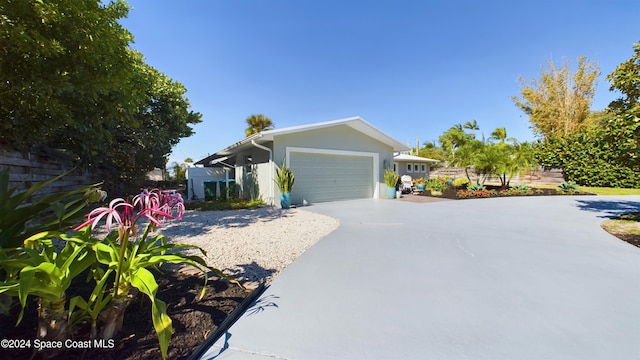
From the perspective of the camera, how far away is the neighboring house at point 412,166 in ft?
67.5

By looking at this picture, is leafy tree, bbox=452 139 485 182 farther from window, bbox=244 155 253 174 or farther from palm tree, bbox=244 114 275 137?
palm tree, bbox=244 114 275 137

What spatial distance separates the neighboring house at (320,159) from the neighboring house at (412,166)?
783cm

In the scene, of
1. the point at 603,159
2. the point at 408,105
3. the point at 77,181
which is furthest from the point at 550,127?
the point at 77,181

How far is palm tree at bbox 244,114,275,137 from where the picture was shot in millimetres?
18703

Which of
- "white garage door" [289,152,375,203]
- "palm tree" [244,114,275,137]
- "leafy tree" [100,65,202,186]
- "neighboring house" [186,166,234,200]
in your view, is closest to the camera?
"white garage door" [289,152,375,203]

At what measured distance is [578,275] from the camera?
2.93m

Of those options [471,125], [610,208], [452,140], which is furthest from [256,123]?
[471,125]

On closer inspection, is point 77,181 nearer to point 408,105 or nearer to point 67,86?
point 67,86

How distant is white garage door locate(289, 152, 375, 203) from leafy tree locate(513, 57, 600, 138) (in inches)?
877

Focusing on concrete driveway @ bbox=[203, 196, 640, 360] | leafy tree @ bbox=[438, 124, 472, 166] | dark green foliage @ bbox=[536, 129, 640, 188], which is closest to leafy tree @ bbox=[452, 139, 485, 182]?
dark green foliage @ bbox=[536, 129, 640, 188]

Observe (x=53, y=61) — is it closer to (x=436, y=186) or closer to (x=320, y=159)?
(x=320, y=159)

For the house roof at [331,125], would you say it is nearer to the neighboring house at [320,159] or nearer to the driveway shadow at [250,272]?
the neighboring house at [320,159]

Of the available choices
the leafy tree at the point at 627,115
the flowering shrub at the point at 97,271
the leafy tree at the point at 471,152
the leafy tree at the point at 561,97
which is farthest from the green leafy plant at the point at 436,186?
the leafy tree at the point at 561,97

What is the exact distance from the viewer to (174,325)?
71.1 inches
